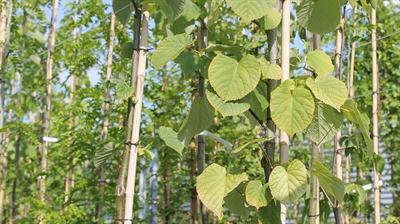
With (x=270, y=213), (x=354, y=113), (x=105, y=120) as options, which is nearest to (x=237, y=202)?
(x=270, y=213)

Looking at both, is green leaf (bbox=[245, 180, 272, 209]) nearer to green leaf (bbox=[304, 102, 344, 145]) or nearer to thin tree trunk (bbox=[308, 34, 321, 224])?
green leaf (bbox=[304, 102, 344, 145])

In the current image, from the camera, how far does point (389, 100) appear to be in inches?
205

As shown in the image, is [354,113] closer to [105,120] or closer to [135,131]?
[135,131]

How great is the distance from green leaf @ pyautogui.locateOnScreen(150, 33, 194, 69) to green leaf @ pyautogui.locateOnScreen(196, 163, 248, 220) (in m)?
0.27

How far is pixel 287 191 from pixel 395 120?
461cm

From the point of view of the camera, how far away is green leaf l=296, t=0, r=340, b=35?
116cm

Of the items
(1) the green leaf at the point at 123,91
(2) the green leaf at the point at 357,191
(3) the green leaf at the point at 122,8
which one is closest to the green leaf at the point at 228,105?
(1) the green leaf at the point at 123,91

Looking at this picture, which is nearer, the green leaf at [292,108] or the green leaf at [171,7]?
the green leaf at [292,108]

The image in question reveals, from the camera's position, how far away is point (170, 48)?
1.22 m

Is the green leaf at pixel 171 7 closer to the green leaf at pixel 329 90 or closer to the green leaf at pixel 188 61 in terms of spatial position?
the green leaf at pixel 188 61

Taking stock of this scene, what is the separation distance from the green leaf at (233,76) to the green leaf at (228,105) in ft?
0.09

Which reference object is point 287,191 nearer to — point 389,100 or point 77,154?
point 77,154

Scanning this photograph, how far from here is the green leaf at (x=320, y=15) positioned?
116cm

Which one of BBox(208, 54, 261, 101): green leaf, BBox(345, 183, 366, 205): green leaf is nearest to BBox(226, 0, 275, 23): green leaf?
BBox(208, 54, 261, 101): green leaf
